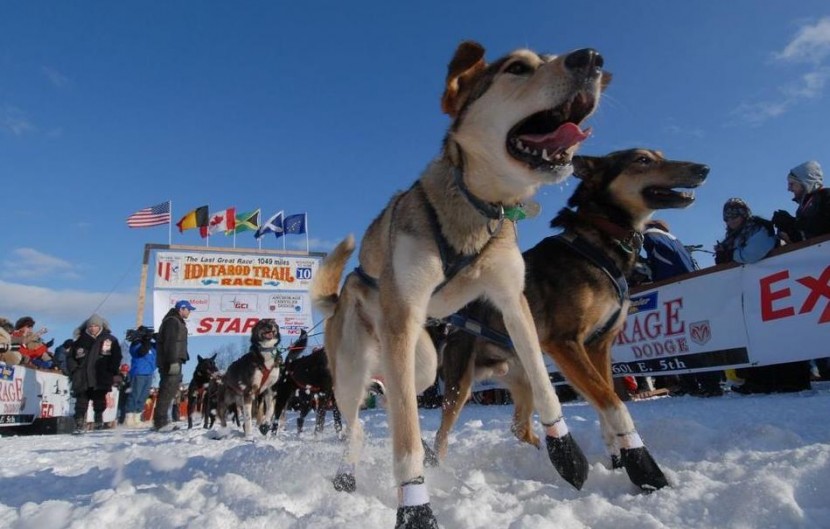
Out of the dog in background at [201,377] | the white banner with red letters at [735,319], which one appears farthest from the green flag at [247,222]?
the white banner with red letters at [735,319]

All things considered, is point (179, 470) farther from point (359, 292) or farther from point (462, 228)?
point (462, 228)

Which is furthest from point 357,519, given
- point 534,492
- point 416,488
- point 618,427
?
point 618,427

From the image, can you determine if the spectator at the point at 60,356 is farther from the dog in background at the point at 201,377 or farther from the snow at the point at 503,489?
the snow at the point at 503,489

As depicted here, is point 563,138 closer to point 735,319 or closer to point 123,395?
point 735,319

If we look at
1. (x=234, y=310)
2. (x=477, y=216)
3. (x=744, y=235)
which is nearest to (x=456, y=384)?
(x=477, y=216)

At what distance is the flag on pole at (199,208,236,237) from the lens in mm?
21344

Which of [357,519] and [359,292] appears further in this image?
[359,292]

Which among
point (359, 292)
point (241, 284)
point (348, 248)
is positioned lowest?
point (359, 292)

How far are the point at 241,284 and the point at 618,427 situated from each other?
18.4 m

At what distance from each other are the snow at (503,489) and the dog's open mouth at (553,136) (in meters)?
1.36

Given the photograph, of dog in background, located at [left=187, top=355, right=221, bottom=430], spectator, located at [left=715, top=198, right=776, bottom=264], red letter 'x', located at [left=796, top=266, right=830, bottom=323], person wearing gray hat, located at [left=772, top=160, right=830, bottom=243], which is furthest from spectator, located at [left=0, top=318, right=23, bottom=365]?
person wearing gray hat, located at [left=772, top=160, right=830, bottom=243]

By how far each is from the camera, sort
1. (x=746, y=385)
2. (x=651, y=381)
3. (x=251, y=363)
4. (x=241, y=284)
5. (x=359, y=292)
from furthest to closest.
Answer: (x=241, y=284) < (x=251, y=363) < (x=651, y=381) < (x=746, y=385) < (x=359, y=292)

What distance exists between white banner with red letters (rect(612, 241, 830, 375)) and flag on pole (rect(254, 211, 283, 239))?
17.0 m

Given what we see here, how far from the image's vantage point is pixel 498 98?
7.76ft
